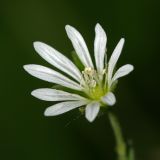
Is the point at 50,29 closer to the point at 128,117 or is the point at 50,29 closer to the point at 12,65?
the point at 12,65

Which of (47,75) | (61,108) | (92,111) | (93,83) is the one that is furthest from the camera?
(93,83)

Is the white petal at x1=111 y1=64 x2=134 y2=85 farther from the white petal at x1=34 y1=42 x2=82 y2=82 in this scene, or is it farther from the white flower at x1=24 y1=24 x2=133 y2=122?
the white petal at x1=34 y1=42 x2=82 y2=82

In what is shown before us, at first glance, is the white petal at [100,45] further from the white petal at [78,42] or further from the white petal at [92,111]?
the white petal at [92,111]

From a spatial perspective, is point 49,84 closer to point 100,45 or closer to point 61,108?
point 100,45

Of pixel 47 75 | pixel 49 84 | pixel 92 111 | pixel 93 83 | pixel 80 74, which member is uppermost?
pixel 49 84

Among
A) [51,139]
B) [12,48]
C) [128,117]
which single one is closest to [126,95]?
[128,117]

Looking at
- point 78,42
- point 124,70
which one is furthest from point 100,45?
point 124,70
